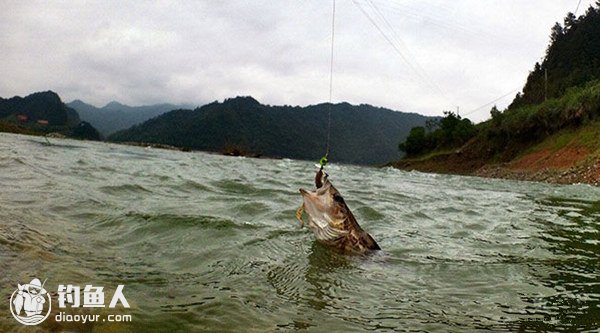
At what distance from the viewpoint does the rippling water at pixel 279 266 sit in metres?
3.28

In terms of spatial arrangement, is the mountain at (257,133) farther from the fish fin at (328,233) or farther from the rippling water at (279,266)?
the fish fin at (328,233)

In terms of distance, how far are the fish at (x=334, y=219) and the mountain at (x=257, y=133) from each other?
123 metres

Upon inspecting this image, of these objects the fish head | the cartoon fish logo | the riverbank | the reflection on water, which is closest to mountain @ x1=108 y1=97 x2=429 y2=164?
the riverbank

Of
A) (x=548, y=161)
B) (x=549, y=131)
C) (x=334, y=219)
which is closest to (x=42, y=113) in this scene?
(x=549, y=131)

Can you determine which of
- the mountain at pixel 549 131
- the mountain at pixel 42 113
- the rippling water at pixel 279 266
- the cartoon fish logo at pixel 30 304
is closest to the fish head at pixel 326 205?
the rippling water at pixel 279 266

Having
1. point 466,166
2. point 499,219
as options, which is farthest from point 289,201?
point 466,166

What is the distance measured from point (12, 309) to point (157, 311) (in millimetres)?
895

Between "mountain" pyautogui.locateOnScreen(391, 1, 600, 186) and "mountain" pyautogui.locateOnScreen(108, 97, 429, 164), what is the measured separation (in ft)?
234

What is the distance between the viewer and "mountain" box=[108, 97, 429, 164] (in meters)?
145

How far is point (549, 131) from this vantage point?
47.4m

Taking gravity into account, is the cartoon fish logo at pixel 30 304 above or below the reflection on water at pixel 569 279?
above

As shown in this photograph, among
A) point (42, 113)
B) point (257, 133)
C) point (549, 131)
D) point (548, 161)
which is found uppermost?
point (42, 113)

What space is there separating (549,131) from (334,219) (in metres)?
50.2

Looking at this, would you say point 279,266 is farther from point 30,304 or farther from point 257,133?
point 257,133
